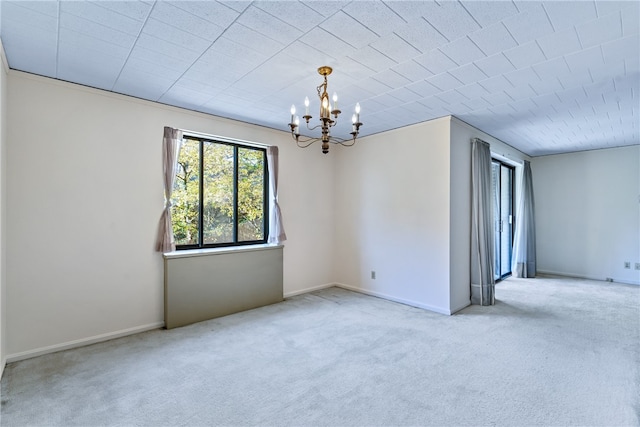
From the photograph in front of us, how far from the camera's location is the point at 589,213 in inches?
245

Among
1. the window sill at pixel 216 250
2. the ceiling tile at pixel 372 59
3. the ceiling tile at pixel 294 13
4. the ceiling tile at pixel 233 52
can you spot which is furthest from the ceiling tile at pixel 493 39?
the window sill at pixel 216 250

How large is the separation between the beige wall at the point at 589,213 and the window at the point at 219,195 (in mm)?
5981

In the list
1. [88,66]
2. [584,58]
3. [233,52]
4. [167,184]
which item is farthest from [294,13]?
[167,184]

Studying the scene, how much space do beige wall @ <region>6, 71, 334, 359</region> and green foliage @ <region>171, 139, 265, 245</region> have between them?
31cm

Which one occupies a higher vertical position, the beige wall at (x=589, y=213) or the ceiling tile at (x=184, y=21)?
the ceiling tile at (x=184, y=21)

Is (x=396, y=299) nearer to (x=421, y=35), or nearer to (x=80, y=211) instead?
(x=421, y=35)

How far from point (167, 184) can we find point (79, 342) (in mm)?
1792

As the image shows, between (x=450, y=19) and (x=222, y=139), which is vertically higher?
(x=450, y=19)

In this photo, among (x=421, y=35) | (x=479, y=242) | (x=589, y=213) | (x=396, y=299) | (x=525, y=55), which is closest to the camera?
(x=421, y=35)

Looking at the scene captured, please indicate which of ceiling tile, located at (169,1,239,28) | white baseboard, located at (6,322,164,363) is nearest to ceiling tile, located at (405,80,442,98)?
ceiling tile, located at (169,1,239,28)

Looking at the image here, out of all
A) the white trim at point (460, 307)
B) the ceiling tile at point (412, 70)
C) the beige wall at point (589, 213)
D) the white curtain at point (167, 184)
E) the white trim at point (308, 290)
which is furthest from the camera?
the beige wall at point (589, 213)

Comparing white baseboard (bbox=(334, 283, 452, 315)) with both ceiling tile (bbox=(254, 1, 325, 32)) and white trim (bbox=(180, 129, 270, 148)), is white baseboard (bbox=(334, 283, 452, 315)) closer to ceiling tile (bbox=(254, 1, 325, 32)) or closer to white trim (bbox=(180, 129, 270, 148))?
white trim (bbox=(180, 129, 270, 148))

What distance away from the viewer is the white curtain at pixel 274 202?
4.66 m

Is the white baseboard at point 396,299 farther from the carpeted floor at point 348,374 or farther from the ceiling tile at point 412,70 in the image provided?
the ceiling tile at point 412,70
